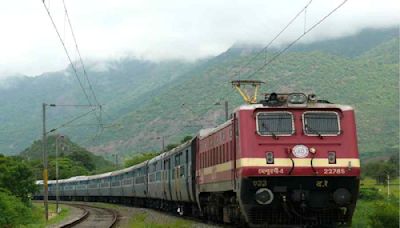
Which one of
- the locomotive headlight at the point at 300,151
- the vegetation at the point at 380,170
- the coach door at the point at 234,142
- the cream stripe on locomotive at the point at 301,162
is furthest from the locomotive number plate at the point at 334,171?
the vegetation at the point at 380,170

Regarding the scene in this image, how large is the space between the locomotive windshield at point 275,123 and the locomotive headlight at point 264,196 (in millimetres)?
1495

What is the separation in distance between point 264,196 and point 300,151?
1463mm

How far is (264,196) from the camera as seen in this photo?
17.3 meters

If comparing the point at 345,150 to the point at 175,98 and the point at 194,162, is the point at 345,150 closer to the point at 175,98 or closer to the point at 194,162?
the point at 194,162

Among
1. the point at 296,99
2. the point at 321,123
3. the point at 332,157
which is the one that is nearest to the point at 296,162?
the point at 332,157

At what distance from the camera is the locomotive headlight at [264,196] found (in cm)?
1728

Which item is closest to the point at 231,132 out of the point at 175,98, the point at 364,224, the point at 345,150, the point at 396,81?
the point at 345,150

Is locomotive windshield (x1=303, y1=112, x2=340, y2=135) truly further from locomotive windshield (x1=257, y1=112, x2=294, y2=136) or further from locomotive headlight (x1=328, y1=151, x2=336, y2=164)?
locomotive headlight (x1=328, y1=151, x2=336, y2=164)

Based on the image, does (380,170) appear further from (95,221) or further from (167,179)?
(95,221)

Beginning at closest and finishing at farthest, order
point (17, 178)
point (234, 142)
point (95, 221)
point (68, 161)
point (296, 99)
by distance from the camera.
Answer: point (296, 99) → point (234, 142) → point (95, 221) → point (17, 178) → point (68, 161)

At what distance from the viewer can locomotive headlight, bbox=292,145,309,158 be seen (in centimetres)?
1742

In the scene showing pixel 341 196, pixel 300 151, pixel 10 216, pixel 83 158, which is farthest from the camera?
pixel 83 158

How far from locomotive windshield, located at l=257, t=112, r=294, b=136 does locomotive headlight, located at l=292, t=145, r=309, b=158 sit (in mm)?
454

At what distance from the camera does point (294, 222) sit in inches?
701
